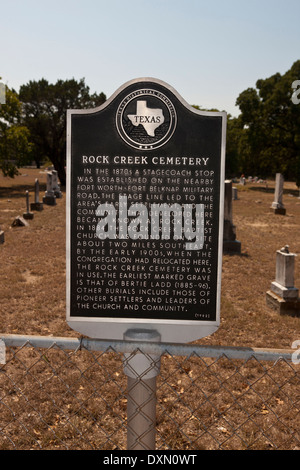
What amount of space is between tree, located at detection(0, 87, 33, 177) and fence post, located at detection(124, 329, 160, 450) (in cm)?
3208

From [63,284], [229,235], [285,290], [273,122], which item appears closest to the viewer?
[285,290]

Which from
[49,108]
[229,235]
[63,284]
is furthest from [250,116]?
[63,284]

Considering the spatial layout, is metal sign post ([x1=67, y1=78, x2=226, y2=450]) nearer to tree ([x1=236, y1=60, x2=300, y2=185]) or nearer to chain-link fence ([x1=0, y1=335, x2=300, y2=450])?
chain-link fence ([x1=0, y1=335, x2=300, y2=450])

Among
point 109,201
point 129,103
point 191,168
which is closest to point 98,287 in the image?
point 109,201

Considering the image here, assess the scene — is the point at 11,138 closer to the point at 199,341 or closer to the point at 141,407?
the point at 199,341

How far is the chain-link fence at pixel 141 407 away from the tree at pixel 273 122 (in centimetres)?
3511

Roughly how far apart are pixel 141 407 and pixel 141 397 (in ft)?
0.25

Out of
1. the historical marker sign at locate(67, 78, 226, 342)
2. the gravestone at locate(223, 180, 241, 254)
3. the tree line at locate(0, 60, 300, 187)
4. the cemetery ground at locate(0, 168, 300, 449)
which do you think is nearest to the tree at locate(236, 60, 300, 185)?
the tree line at locate(0, 60, 300, 187)

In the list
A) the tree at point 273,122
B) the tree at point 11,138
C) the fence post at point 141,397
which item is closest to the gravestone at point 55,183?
the tree at point 11,138

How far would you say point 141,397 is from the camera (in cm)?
323

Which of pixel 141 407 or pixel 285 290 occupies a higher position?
pixel 141 407

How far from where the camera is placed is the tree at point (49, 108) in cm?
4066

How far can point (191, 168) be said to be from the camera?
11.2ft
